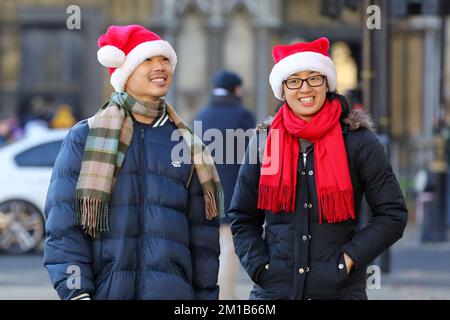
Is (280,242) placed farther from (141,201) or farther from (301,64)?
(301,64)

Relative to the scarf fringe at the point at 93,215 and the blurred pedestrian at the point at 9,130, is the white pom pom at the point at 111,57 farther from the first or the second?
the blurred pedestrian at the point at 9,130

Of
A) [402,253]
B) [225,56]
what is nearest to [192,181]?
[402,253]

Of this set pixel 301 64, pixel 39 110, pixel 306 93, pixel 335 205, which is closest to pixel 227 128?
pixel 301 64

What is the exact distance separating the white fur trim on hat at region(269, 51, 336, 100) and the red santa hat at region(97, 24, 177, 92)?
0.50 metres

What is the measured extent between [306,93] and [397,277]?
7609 millimetres

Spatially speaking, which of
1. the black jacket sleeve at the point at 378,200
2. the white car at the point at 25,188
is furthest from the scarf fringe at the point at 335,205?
the white car at the point at 25,188

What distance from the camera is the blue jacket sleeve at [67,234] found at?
525cm

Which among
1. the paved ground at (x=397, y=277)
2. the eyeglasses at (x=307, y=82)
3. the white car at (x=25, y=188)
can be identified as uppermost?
the eyeglasses at (x=307, y=82)

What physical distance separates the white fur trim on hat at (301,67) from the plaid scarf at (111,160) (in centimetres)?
52

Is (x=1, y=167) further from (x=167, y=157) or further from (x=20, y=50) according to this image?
(x=167, y=157)

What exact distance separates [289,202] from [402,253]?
35.2ft

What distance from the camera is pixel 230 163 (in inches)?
385

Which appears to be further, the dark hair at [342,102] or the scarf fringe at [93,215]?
the dark hair at [342,102]

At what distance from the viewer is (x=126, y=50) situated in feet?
18.9
